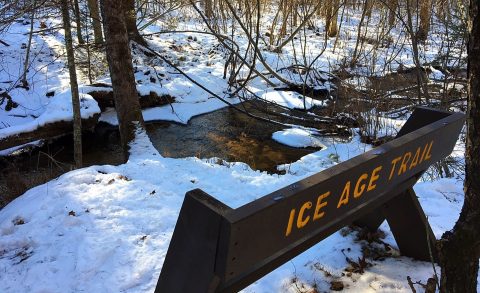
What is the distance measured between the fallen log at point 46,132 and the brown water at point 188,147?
21 cm

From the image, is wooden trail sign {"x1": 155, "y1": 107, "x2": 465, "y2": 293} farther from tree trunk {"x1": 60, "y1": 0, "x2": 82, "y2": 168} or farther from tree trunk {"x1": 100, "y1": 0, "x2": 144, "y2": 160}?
tree trunk {"x1": 60, "y1": 0, "x2": 82, "y2": 168}

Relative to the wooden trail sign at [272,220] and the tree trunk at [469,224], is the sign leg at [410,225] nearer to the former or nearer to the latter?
the wooden trail sign at [272,220]

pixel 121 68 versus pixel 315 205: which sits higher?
pixel 315 205

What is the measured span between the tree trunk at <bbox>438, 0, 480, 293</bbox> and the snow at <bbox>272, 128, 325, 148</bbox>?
6.61 metres

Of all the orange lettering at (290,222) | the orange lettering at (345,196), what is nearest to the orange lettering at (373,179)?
the orange lettering at (345,196)

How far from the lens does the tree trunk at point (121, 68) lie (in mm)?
5965

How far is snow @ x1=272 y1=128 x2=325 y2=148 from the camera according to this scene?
8727 millimetres

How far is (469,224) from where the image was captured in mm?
1958

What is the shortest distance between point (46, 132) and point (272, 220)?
8.39 meters

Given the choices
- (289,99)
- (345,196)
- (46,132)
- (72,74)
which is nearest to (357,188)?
(345,196)

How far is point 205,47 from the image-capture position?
1538cm

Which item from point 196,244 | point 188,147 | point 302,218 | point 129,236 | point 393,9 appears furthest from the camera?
point 188,147

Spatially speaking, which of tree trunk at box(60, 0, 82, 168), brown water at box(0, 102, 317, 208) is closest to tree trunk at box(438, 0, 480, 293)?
brown water at box(0, 102, 317, 208)

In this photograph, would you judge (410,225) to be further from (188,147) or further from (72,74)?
(188,147)
